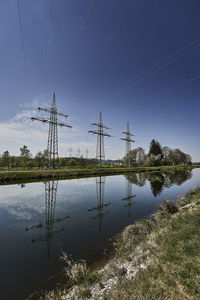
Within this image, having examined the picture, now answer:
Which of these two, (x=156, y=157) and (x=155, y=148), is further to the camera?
(x=155, y=148)

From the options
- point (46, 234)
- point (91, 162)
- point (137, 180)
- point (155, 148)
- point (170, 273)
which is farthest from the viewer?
point (91, 162)

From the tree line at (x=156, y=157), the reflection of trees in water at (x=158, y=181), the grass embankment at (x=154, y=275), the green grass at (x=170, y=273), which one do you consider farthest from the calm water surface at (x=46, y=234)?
the tree line at (x=156, y=157)

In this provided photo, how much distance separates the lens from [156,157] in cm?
6612

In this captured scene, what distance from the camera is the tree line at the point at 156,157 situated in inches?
2616

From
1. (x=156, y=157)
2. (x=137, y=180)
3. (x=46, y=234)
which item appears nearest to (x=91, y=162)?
(x=156, y=157)

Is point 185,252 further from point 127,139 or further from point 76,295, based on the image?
point 127,139

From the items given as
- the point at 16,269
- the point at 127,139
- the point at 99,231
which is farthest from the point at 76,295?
the point at 127,139

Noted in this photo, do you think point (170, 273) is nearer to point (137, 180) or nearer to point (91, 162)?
point (137, 180)

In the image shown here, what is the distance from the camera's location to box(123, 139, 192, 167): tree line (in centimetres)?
6644

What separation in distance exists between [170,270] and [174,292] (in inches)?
20.8

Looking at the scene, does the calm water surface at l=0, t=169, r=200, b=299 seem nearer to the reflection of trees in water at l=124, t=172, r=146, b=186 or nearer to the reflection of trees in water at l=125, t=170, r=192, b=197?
the reflection of trees in water at l=125, t=170, r=192, b=197

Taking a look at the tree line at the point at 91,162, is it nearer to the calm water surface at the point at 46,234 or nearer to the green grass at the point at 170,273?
the calm water surface at the point at 46,234

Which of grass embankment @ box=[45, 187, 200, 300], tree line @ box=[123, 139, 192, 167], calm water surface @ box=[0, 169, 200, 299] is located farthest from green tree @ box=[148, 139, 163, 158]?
grass embankment @ box=[45, 187, 200, 300]

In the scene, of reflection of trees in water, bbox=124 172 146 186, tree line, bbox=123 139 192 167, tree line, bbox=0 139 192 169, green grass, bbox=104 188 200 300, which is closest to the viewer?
green grass, bbox=104 188 200 300
